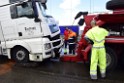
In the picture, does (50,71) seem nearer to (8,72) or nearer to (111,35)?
(8,72)

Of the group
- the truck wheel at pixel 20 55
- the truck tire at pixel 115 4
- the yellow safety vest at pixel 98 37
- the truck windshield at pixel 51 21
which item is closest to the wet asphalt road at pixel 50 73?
the truck wheel at pixel 20 55

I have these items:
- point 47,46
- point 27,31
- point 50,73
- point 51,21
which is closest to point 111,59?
point 50,73

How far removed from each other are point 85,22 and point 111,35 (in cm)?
90

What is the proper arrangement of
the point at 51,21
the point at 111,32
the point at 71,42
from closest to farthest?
the point at 111,32
the point at 51,21
the point at 71,42

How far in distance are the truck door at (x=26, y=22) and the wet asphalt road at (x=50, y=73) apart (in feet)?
3.52

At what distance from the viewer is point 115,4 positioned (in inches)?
281

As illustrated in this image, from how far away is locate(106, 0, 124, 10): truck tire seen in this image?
23.1ft

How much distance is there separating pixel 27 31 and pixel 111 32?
8.87 ft

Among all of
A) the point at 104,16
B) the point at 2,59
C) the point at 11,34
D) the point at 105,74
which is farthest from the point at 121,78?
the point at 2,59

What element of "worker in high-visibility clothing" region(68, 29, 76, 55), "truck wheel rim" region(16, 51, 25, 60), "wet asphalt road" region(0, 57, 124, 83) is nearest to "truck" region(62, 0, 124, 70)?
"wet asphalt road" region(0, 57, 124, 83)

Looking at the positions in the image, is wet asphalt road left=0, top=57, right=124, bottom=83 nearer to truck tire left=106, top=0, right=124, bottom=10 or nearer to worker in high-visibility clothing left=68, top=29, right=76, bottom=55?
truck tire left=106, top=0, right=124, bottom=10

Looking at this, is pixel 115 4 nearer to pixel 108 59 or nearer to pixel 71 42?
pixel 108 59

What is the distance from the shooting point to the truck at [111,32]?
6.84 metres

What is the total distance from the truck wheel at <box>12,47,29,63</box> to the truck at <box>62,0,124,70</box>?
5.72ft
